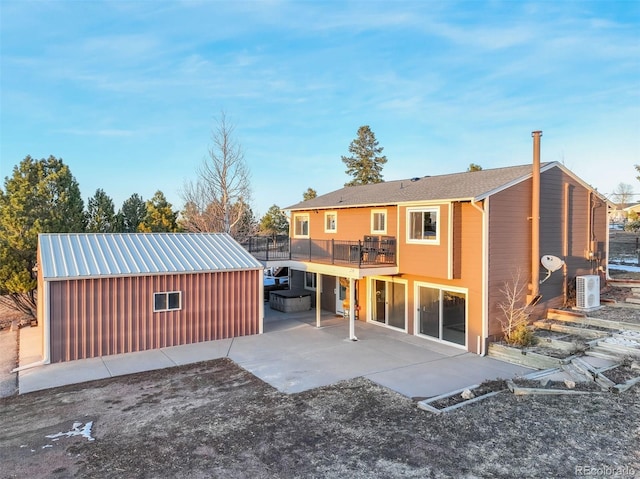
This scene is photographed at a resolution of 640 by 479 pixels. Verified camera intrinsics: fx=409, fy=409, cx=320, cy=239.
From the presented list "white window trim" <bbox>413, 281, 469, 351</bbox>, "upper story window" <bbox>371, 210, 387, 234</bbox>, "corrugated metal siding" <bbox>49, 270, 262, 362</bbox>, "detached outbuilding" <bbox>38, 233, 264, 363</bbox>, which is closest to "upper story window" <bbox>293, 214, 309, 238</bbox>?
"upper story window" <bbox>371, 210, 387, 234</bbox>

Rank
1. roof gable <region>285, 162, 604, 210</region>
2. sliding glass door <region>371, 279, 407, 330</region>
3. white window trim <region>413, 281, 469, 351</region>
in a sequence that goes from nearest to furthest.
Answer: roof gable <region>285, 162, 604, 210</region> → white window trim <region>413, 281, 469, 351</region> → sliding glass door <region>371, 279, 407, 330</region>

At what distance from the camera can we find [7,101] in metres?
16.3

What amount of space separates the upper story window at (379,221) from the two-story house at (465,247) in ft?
0.12

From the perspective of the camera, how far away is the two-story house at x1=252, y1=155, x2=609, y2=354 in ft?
36.3

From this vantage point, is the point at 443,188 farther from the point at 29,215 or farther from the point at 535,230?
A: the point at 29,215

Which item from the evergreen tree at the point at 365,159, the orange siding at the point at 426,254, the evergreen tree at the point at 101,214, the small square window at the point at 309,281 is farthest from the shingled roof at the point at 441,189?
the evergreen tree at the point at 365,159

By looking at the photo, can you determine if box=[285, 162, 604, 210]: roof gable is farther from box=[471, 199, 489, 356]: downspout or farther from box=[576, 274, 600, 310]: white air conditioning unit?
box=[576, 274, 600, 310]: white air conditioning unit

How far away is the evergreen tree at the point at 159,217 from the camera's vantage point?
21.0 meters

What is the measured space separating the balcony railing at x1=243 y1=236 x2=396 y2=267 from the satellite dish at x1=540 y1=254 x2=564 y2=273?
14.1 ft

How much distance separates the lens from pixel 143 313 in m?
11.5

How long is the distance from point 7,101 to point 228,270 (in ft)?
39.6

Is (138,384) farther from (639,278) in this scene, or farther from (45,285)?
(639,278)

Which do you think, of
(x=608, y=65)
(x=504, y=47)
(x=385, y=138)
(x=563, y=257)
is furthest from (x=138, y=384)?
(x=385, y=138)

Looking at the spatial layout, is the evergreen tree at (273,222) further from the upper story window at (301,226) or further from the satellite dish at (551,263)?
the satellite dish at (551,263)
